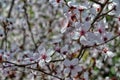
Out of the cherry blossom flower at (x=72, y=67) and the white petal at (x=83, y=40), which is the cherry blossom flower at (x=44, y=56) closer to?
the cherry blossom flower at (x=72, y=67)

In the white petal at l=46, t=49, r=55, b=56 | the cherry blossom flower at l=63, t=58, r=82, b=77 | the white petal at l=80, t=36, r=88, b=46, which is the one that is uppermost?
the white petal at l=80, t=36, r=88, b=46

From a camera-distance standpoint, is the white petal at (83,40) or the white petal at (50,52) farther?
the white petal at (50,52)

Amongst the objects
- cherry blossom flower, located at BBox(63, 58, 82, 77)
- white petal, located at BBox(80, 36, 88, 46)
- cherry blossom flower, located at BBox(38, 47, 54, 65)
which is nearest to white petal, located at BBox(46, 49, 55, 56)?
cherry blossom flower, located at BBox(38, 47, 54, 65)

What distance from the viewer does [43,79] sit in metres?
3.21

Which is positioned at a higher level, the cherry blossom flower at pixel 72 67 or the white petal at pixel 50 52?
the white petal at pixel 50 52

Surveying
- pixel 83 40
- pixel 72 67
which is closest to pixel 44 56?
pixel 72 67

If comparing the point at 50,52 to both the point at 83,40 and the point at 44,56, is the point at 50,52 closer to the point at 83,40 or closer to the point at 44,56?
the point at 44,56

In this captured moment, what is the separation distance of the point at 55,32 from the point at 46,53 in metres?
3.92

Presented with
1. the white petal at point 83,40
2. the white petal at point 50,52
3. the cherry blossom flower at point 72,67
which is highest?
the white petal at point 83,40

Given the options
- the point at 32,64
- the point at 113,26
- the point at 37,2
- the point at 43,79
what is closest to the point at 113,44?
the point at 113,26

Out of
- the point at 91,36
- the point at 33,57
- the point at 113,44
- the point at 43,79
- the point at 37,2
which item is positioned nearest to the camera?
the point at 91,36

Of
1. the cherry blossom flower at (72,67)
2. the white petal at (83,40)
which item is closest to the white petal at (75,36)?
the white petal at (83,40)

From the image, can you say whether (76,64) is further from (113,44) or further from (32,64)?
(113,44)

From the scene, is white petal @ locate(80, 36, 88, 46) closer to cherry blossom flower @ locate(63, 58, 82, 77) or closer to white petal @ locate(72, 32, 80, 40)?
white petal @ locate(72, 32, 80, 40)
